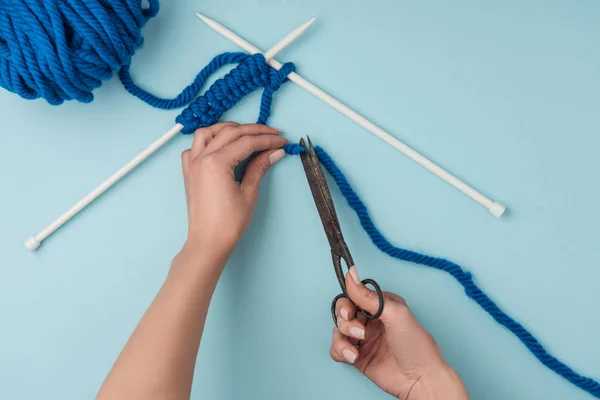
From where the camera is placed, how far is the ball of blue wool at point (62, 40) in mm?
902

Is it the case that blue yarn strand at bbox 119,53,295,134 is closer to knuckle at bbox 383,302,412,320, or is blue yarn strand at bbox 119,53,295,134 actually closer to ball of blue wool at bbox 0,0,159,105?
ball of blue wool at bbox 0,0,159,105

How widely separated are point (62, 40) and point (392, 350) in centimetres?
73

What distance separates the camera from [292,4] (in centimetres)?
A: 105

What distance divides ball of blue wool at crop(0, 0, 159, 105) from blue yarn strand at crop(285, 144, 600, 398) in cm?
34

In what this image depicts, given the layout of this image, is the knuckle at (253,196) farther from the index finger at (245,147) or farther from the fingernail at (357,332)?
the fingernail at (357,332)

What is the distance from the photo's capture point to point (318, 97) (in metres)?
1.01

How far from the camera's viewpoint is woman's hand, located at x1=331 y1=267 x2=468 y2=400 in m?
0.82

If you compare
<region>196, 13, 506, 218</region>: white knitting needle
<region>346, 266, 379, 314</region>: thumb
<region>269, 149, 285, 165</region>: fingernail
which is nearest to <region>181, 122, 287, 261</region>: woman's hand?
<region>269, 149, 285, 165</region>: fingernail

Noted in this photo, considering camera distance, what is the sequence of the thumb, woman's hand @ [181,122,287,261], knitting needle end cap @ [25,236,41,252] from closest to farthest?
the thumb
woman's hand @ [181,122,287,261]
knitting needle end cap @ [25,236,41,252]

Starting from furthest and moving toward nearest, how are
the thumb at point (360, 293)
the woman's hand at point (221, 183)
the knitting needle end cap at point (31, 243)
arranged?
the knitting needle end cap at point (31, 243) < the woman's hand at point (221, 183) < the thumb at point (360, 293)

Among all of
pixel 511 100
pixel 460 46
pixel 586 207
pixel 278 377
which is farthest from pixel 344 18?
pixel 278 377

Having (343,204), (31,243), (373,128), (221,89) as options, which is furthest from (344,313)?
(31,243)

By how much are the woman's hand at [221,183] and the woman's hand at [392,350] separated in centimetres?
22

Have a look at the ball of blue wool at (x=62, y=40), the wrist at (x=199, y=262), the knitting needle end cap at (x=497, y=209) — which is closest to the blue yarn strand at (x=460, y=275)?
the knitting needle end cap at (x=497, y=209)
